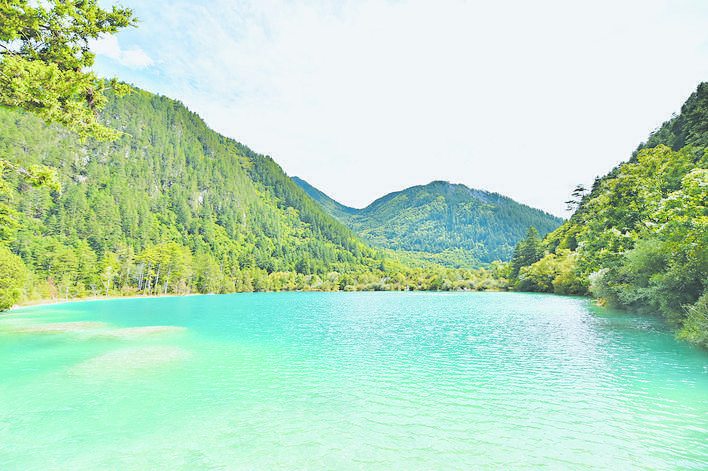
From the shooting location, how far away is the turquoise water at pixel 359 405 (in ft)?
27.5

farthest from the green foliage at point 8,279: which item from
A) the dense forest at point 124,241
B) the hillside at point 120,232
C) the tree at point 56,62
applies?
the tree at point 56,62

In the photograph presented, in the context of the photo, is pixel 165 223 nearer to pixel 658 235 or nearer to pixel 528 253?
pixel 528 253

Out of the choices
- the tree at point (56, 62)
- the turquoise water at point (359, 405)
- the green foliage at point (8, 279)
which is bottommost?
the turquoise water at point (359, 405)

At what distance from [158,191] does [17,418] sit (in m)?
196

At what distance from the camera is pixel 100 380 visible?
598 inches

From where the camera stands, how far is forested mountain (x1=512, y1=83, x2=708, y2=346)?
1775cm

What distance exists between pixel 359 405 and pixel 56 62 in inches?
678

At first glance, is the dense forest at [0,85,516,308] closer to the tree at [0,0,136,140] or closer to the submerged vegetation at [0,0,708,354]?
the submerged vegetation at [0,0,708,354]

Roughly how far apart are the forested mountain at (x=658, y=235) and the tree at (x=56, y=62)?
90.7 ft

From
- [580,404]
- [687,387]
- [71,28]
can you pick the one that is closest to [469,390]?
[580,404]

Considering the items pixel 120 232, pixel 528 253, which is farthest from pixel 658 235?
pixel 120 232

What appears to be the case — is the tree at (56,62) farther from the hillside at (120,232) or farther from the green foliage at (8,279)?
the green foliage at (8,279)

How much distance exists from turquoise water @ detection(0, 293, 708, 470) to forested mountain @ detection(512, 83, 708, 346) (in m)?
3.42

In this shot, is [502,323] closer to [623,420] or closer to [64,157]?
[623,420]
